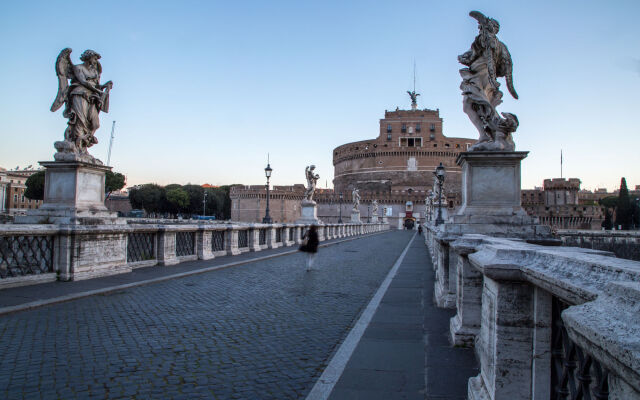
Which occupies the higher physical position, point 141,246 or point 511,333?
point 511,333

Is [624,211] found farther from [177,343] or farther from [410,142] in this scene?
[177,343]

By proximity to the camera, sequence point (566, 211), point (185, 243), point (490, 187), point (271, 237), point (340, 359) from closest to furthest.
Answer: point (340, 359) → point (490, 187) → point (185, 243) → point (271, 237) → point (566, 211)

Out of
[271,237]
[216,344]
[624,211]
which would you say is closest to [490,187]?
[216,344]

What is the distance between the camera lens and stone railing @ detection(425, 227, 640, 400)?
4.07ft

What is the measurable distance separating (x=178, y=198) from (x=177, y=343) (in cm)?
9173

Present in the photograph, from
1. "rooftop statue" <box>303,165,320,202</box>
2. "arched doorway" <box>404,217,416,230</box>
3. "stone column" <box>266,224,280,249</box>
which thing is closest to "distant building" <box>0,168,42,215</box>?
"arched doorway" <box>404,217,416,230</box>

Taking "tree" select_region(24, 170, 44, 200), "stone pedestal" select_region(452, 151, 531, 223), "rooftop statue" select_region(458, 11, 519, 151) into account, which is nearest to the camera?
"stone pedestal" select_region(452, 151, 531, 223)

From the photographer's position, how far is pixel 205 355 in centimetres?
431

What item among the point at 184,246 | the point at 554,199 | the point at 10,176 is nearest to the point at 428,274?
the point at 184,246

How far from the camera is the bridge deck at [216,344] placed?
3.54m

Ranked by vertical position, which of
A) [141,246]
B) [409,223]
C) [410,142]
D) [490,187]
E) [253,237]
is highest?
[410,142]

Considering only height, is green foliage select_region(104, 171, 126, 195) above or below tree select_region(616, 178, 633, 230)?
above

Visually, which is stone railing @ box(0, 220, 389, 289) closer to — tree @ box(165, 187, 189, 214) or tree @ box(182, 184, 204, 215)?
tree @ box(165, 187, 189, 214)

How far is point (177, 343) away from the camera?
4648mm
